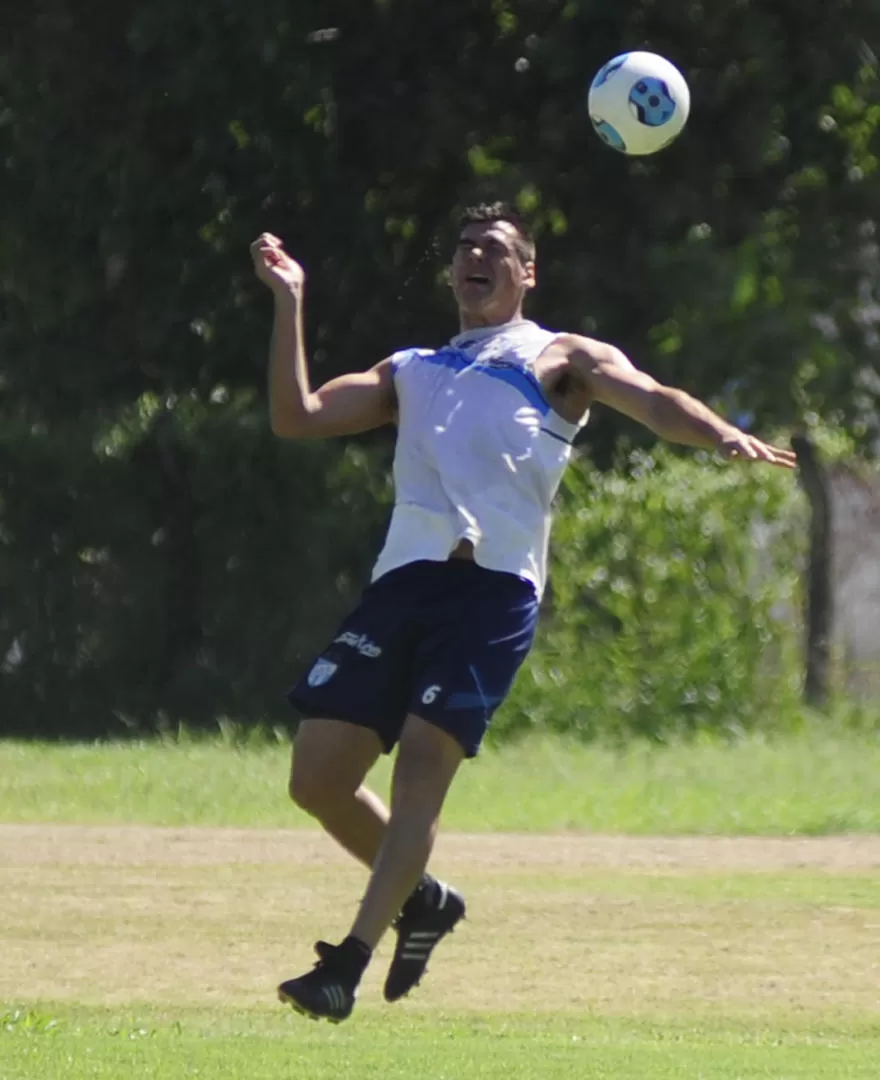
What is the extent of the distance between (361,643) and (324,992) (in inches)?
40.5

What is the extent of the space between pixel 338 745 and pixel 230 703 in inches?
384

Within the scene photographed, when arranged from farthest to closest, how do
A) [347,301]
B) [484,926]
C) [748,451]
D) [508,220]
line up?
[347,301] → [484,926] → [508,220] → [748,451]

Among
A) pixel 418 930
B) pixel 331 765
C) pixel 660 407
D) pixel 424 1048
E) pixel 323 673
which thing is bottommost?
pixel 424 1048

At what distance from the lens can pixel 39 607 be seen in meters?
16.7

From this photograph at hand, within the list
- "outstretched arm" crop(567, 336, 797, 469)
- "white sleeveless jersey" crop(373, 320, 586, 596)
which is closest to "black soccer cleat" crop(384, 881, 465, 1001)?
"white sleeveless jersey" crop(373, 320, 586, 596)

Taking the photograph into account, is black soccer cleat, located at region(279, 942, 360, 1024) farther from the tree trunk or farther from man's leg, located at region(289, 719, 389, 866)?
the tree trunk

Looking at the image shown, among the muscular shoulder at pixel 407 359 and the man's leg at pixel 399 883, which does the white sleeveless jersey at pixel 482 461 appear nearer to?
the muscular shoulder at pixel 407 359

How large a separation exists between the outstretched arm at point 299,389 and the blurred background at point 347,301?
30.3ft

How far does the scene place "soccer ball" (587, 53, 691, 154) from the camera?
8586mm

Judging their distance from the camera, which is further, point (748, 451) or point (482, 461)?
point (482, 461)

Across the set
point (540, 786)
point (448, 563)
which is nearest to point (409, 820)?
point (448, 563)

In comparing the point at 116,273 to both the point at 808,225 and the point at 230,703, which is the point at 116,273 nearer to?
the point at 230,703

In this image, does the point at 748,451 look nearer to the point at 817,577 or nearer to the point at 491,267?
the point at 491,267

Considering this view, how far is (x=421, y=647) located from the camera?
6926 millimetres
